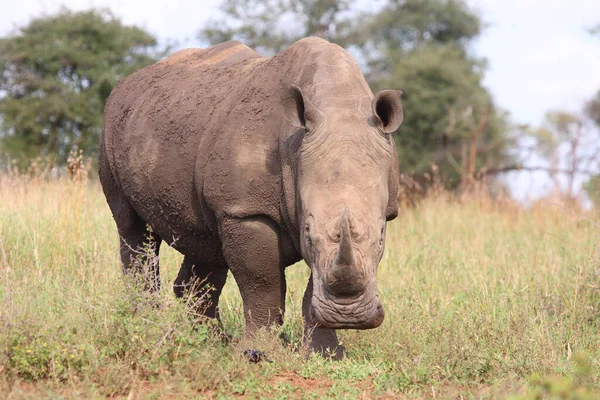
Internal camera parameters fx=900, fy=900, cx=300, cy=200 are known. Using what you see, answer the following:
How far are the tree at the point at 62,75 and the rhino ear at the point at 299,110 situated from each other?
50.4 ft

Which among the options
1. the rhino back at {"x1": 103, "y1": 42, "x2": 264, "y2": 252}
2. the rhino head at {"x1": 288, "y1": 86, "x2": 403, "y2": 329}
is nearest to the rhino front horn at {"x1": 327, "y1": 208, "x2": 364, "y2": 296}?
the rhino head at {"x1": 288, "y1": 86, "x2": 403, "y2": 329}

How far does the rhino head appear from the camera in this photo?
14.6 ft

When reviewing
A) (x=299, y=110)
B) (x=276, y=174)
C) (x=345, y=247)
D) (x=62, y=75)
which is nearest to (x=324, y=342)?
(x=276, y=174)

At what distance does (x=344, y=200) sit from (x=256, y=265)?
86 centimetres

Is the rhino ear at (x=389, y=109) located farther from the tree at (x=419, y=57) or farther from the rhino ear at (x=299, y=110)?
the tree at (x=419, y=57)

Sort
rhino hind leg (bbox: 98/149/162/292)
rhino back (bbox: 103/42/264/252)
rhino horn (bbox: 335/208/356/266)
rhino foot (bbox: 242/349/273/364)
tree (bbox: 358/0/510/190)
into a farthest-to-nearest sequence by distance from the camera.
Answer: tree (bbox: 358/0/510/190)
rhino hind leg (bbox: 98/149/162/292)
rhino back (bbox: 103/42/264/252)
rhino foot (bbox: 242/349/273/364)
rhino horn (bbox: 335/208/356/266)

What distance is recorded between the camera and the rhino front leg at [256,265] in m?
5.21

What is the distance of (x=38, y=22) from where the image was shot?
22906mm

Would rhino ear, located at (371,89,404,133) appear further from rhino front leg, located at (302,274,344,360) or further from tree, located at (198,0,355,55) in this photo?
tree, located at (198,0,355,55)

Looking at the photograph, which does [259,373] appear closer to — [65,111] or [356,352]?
[356,352]

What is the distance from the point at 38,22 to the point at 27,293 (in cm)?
1798

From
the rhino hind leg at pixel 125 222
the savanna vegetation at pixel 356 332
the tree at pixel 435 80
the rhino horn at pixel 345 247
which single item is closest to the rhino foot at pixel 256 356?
the savanna vegetation at pixel 356 332

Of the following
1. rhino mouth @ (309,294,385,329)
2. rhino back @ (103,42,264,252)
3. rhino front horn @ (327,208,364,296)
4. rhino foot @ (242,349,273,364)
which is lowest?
rhino foot @ (242,349,273,364)

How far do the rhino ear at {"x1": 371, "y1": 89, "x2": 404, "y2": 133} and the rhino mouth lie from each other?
1023 millimetres
